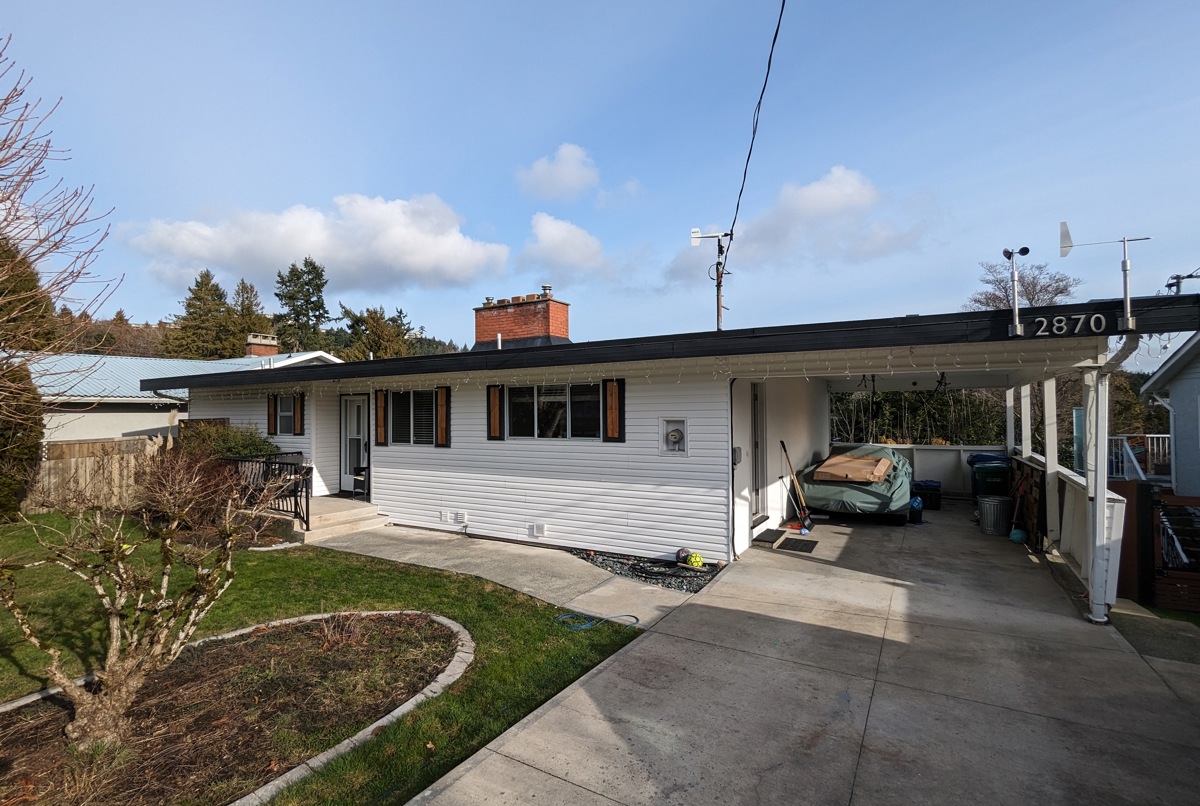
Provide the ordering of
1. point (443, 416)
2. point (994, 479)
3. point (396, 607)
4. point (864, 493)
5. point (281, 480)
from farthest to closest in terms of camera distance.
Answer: point (994, 479) < point (864, 493) < point (443, 416) < point (281, 480) < point (396, 607)

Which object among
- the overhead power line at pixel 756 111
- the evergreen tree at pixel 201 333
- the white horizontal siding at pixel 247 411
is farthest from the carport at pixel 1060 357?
the evergreen tree at pixel 201 333

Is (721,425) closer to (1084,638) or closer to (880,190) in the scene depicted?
(1084,638)

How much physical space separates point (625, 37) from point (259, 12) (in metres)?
4.45

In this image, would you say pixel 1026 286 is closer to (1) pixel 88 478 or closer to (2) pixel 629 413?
(2) pixel 629 413

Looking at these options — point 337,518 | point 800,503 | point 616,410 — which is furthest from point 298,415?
point 800,503

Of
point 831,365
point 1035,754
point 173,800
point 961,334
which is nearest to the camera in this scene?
point 173,800

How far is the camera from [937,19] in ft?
19.0

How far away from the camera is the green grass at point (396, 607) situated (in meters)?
3.00

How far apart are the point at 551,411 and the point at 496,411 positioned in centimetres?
98

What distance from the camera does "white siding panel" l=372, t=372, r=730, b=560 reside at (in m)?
7.24

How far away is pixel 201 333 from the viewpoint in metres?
33.5

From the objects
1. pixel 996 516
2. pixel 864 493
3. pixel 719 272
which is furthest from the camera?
pixel 719 272

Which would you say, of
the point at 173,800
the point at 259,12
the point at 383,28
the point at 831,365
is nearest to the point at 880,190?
the point at 831,365

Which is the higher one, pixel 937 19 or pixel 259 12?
pixel 259 12
